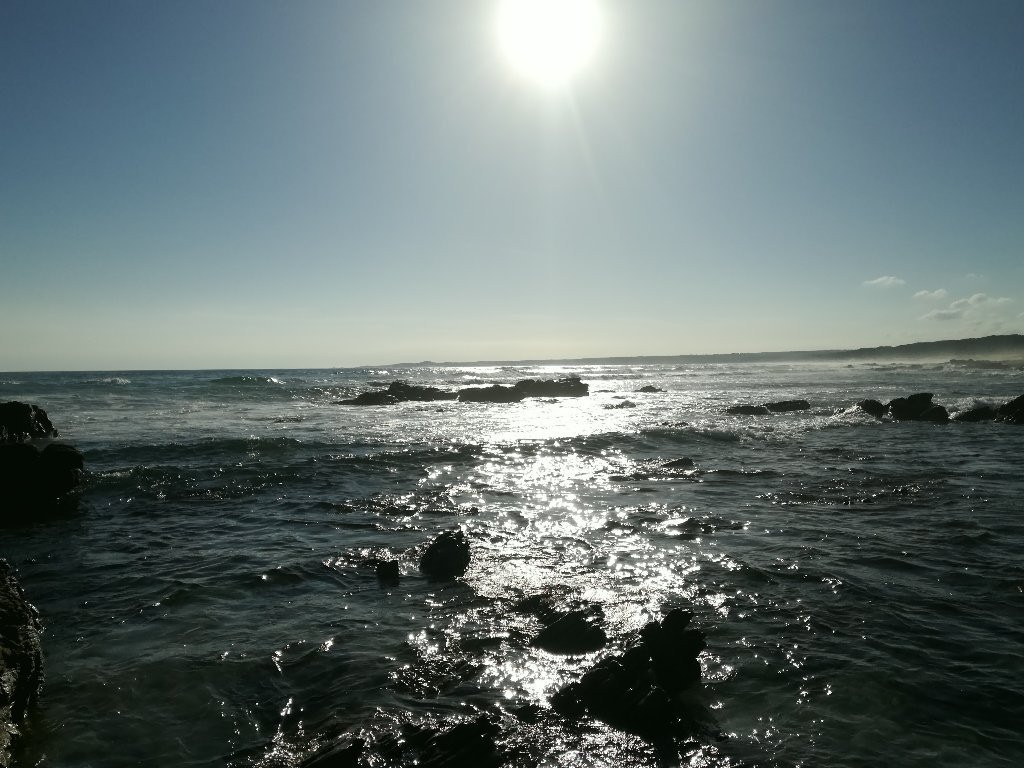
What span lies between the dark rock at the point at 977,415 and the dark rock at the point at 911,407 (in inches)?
68.4

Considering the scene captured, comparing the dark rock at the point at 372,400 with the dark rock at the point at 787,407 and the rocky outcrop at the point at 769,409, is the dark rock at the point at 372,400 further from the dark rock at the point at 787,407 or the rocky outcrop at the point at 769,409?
the dark rock at the point at 787,407

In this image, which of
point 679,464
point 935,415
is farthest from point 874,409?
point 679,464

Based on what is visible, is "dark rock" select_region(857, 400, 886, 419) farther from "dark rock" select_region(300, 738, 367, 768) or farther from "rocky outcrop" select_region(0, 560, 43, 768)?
"rocky outcrop" select_region(0, 560, 43, 768)

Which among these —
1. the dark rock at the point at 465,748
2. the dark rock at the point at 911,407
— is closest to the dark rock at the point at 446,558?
the dark rock at the point at 465,748

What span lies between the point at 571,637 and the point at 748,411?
34.9m

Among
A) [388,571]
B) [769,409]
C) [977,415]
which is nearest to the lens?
[388,571]

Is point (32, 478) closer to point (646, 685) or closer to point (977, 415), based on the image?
point (646, 685)

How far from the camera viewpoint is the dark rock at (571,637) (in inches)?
271

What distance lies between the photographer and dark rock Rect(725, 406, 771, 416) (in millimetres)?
37531

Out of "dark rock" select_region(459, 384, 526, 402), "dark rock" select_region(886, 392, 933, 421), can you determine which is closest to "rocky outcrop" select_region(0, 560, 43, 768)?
"dark rock" select_region(886, 392, 933, 421)

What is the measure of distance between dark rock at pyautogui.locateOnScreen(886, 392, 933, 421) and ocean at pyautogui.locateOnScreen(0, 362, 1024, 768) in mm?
14110

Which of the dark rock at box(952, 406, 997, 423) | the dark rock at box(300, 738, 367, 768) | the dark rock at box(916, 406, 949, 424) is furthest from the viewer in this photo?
the dark rock at box(916, 406, 949, 424)

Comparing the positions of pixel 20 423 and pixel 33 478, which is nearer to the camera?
pixel 33 478

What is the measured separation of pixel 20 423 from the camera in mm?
26109
